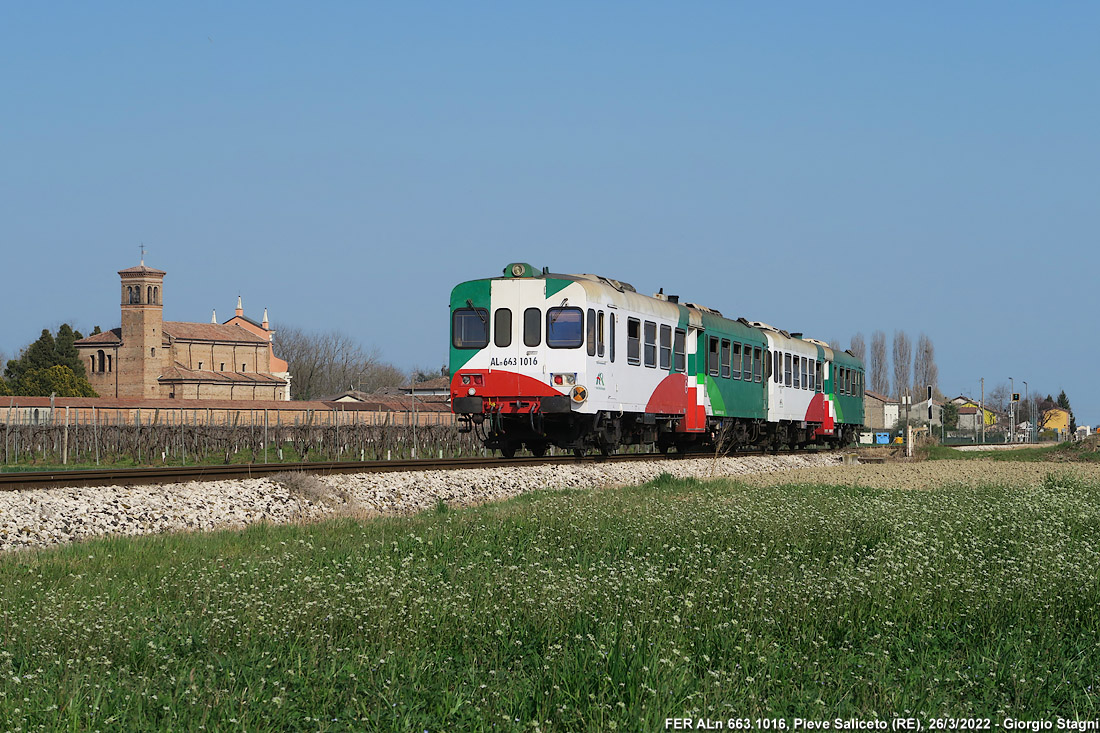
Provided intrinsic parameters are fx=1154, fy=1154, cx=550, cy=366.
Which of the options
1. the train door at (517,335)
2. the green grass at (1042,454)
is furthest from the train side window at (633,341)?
the green grass at (1042,454)

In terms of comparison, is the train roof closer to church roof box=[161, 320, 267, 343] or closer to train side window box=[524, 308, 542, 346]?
train side window box=[524, 308, 542, 346]

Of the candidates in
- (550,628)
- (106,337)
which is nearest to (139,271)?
(106,337)

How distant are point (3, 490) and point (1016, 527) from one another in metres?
11.7

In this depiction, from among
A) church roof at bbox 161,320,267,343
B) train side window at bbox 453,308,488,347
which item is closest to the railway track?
A: train side window at bbox 453,308,488,347

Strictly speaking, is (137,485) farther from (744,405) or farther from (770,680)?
(744,405)

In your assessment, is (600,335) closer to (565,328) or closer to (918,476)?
(565,328)

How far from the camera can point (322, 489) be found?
16.3m

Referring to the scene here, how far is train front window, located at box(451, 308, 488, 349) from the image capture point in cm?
2148

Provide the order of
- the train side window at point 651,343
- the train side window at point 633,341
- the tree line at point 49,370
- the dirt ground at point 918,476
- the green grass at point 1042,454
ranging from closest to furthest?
the dirt ground at point 918,476 → the train side window at point 633,341 → the train side window at point 651,343 → the green grass at point 1042,454 → the tree line at point 49,370

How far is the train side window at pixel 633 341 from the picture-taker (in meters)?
22.4

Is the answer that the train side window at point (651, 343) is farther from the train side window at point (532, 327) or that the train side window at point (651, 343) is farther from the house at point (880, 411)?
the house at point (880, 411)

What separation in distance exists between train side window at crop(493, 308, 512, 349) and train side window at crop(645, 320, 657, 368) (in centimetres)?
343

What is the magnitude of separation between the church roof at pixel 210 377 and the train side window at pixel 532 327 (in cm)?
9945

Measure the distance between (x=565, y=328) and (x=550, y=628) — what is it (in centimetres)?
1414
